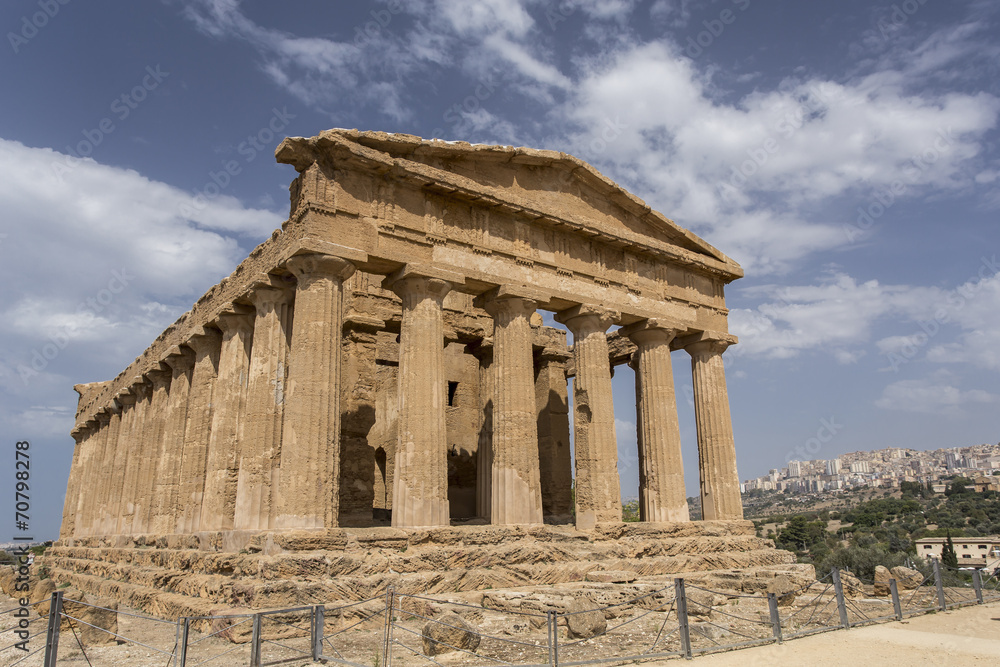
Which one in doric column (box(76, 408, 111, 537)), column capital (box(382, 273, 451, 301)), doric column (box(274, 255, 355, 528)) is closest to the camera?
doric column (box(274, 255, 355, 528))

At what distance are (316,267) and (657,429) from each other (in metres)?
10.2

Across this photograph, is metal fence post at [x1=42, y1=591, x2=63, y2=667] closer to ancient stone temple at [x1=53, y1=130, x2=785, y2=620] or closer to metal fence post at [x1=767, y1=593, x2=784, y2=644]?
ancient stone temple at [x1=53, y1=130, x2=785, y2=620]

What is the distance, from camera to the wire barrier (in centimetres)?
832

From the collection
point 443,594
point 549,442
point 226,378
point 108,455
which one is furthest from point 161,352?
point 443,594

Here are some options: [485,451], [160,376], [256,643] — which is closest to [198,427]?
[160,376]

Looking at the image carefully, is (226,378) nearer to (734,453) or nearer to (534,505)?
(534,505)

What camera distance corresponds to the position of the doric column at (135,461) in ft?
72.6

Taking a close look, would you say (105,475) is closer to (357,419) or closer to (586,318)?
(357,419)

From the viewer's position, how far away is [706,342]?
2020 cm

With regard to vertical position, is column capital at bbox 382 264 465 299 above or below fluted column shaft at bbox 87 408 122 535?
above

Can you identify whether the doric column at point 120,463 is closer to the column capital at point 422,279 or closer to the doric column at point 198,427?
the doric column at point 198,427

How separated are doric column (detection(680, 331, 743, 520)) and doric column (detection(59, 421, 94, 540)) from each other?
88.7 ft

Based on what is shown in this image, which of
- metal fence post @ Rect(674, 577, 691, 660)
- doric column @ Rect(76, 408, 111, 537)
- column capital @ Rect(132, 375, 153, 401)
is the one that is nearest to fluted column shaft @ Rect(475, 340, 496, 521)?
metal fence post @ Rect(674, 577, 691, 660)

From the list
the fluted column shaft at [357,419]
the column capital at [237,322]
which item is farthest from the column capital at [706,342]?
the column capital at [237,322]
